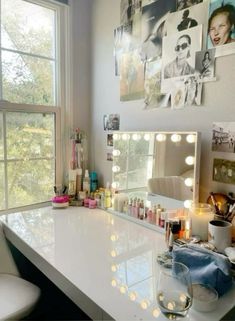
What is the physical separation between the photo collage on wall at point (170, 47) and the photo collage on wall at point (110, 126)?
146mm

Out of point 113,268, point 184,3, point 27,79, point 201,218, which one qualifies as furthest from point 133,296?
point 27,79

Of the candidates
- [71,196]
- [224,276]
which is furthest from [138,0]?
[224,276]

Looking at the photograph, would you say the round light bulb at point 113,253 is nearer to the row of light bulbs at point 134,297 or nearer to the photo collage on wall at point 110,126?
the row of light bulbs at point 134,297

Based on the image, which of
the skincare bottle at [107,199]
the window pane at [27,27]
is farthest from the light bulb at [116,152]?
the window pane at [27,27]

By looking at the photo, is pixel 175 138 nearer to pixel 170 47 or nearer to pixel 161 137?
pixel 161 137

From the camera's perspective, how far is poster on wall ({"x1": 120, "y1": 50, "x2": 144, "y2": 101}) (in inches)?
57.6

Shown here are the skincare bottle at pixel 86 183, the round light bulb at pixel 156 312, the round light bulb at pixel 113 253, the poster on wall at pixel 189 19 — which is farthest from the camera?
the skincare bottle at pixel 86 183

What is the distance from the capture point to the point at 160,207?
52.7 inches

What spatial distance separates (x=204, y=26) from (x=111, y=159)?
0.94m

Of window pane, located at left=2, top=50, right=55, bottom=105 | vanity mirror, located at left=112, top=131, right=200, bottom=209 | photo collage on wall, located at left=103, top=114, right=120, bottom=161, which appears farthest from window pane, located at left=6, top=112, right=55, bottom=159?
vanity mirror, located at left=112, top=131, right=200, bottom=209

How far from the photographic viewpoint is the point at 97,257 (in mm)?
1020

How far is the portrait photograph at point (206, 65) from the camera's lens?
1.12m

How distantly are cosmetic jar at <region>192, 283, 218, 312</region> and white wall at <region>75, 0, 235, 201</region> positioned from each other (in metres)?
0.49

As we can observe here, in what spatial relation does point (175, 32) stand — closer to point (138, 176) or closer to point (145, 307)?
point (138, 176)
